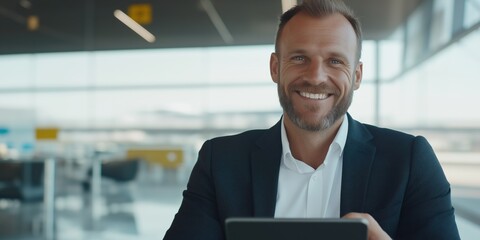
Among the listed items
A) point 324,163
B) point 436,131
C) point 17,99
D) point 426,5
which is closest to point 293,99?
point 324,163

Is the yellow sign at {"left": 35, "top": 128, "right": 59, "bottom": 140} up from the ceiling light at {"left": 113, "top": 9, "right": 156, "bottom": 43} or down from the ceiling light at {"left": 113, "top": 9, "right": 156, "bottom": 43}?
down

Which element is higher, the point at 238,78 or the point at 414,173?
the point at 238,78

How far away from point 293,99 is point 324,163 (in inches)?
8.2

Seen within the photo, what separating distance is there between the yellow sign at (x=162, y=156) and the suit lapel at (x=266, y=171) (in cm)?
460

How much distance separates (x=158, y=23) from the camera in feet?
19.9

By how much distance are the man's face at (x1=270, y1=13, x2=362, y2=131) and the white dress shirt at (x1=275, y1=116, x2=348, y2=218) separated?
127 mm

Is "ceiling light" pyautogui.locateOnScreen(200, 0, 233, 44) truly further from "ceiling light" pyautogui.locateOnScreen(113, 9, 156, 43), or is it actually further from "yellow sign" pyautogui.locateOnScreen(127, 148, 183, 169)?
"yellow sign" pyautogui.locateOnScreen(127, 148, 183, 169)

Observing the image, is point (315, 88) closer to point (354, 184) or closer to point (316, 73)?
point (316, 73)

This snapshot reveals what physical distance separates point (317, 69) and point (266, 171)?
319 mm

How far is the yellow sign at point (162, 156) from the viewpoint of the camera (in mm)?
6051

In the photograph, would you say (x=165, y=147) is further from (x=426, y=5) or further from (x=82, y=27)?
(x=426, y=5)

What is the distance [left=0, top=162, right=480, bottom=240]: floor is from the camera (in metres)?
5.54

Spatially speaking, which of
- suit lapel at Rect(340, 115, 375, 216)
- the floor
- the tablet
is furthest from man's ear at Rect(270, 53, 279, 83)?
the floor

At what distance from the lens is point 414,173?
1.32 m
